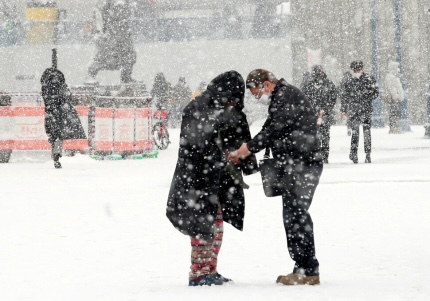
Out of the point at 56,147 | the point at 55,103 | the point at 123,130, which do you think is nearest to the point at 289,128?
the point at 56,147

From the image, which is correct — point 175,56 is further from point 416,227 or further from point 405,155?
point 416,227

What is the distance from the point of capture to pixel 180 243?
28.9 feet

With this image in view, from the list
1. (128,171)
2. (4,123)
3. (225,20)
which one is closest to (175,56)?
(225,20)

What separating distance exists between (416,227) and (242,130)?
3249mm

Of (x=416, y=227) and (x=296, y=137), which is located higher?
(x=296, y=137)

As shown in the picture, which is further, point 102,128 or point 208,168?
point 102,128

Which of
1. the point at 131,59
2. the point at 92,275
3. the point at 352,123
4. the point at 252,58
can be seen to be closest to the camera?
the point at 92,275

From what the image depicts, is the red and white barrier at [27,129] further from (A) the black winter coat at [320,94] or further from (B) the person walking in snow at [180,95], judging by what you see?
(B) the person walking in snow at [180,95]

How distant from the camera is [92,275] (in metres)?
7.18

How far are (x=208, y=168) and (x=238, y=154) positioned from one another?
217mm

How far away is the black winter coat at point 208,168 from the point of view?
6570 mm

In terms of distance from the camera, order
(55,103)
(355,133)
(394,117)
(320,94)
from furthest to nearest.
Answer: (394,117), (55,103), (320,94), (355,133)

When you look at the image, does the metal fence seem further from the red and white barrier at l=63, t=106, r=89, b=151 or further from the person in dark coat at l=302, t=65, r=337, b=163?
the person in dark coat at l=302, t=65, r=337, b=163

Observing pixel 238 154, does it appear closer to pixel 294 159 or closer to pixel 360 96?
pixel 294 159
